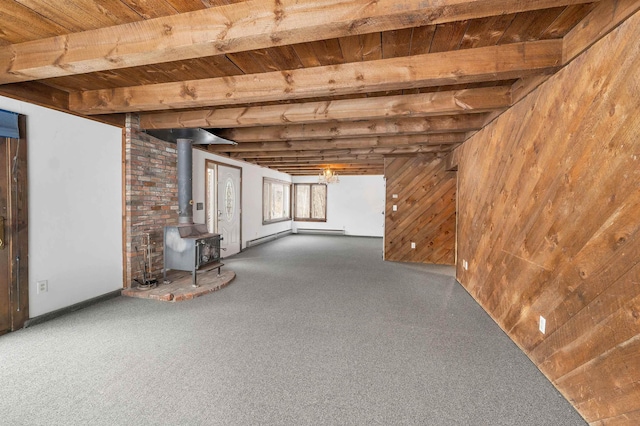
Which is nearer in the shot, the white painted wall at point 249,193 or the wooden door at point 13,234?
the wooden door at point 13,234

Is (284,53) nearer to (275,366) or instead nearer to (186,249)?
(275,366)

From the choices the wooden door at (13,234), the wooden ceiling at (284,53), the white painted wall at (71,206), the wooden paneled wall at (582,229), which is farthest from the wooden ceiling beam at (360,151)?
the wooden door at (13,234)

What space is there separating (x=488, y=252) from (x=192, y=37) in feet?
12.0

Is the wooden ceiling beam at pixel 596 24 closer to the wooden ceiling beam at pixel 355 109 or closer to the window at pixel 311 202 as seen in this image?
the wooden ceiling beam at pixel 355 109

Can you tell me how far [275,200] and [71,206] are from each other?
6.64m

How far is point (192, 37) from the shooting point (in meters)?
1.83

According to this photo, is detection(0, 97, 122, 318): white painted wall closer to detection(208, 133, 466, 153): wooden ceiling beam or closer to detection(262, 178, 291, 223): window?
detection(208, 133, 466, 153): wooden ceiling beam

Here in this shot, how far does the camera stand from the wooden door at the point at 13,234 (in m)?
2.78

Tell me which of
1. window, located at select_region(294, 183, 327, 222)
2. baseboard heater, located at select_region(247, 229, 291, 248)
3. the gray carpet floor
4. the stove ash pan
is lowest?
the gray carpet floor

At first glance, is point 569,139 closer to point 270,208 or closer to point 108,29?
point 108,29

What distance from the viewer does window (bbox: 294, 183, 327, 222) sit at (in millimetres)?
10766

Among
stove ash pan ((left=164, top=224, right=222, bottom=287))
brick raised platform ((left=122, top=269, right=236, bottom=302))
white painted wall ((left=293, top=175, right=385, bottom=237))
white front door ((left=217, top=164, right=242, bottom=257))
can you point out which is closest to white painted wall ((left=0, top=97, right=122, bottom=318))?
brick raised platform ((left=122, top=269, right=236, bottom=302))

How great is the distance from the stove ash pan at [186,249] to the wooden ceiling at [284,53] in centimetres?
173

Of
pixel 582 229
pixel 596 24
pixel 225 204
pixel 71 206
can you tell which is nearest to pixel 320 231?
pixel 225 204
